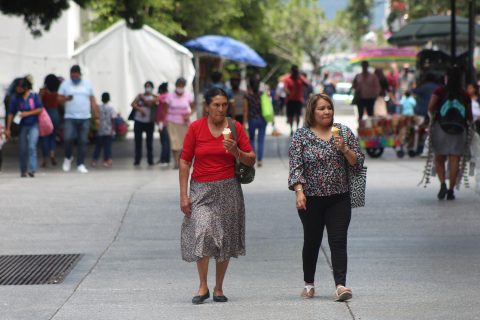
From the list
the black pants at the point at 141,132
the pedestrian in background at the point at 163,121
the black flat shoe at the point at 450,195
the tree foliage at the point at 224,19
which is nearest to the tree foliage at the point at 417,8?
the tree foliage at the point at 224,19

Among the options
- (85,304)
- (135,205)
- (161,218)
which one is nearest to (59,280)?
(85,304)

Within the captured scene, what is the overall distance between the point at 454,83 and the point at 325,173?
6728 mm

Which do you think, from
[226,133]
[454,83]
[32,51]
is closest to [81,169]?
[454,83]

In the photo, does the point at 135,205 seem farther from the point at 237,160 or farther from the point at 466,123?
the point at 237,160

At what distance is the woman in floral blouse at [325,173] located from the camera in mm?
8119

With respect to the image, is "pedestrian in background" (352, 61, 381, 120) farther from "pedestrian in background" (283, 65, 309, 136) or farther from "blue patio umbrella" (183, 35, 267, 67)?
"blue patio umbrella" (183, 35, 267, 67)

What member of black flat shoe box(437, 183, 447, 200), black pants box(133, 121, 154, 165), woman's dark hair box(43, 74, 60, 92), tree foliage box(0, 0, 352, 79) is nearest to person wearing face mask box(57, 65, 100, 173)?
tree foliage box(0, 0, 352, 79)

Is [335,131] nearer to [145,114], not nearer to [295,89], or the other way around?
[145,114]

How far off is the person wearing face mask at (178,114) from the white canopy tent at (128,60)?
7.31m

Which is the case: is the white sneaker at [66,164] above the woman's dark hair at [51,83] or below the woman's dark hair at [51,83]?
below

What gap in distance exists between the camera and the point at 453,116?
14.6 metres

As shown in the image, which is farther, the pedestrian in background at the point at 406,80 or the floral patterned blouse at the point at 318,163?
the pedestrian in background at the point at 406,80

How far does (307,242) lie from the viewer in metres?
8.41

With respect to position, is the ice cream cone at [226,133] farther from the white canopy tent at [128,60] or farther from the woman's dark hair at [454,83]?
the white canopy tent at [128,60]
